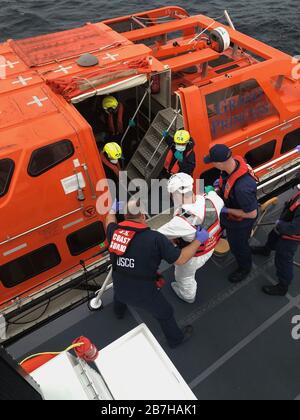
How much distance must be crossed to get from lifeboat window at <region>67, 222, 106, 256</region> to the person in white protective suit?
68.0 inches

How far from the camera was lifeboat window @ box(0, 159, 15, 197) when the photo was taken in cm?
434

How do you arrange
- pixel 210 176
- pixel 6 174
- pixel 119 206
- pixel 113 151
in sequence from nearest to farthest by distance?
pixel 119 206, pixel 6 174, pixel 113 151, pixel 210 176

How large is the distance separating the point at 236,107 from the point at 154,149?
166 cm

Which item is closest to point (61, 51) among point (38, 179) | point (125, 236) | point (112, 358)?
point (38, 179)

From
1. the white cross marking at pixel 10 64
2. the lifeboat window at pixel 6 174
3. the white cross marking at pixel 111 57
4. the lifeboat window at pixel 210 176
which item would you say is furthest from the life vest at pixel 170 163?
the white cross marking at pixel 10 64

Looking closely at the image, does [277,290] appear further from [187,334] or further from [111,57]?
[111,57]

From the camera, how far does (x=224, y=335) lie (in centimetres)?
418

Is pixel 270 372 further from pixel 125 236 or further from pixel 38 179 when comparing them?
pixel 38 179

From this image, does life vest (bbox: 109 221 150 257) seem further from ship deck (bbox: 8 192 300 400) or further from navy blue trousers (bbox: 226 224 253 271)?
navy blue trousers (bbox: 226 224 253 271)

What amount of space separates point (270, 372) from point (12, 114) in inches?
178

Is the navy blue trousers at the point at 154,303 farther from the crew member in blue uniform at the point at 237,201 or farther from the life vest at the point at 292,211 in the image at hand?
the life vest at the point at 292,211

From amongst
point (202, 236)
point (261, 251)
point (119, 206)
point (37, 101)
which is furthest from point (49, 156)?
point (261, 251)

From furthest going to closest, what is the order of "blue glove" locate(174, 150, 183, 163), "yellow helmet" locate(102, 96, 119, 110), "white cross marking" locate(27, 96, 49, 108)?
"yellow helmet" locate(102, 96, 119, 110) < "blue glove" locate(174, 150, 183, 163) < "white cross marking" locate(27, 96, 49, 108)

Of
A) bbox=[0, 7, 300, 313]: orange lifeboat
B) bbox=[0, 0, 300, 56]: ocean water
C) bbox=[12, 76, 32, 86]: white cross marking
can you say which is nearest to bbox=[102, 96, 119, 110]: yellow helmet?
bbox=[0, 7, 300, 313]: orange lifeboat
